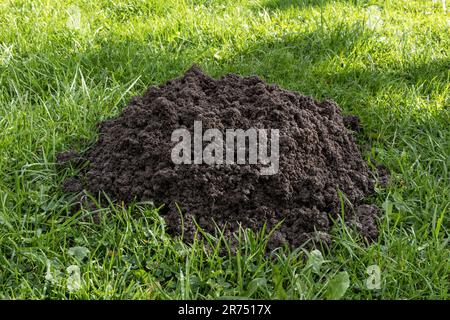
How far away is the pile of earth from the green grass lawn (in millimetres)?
117

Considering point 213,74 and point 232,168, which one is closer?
point 232,168

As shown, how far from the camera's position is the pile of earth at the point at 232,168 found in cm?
305

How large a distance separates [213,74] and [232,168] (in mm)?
1519

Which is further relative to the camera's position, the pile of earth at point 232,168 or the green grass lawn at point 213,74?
the pile of earth at point 232,168

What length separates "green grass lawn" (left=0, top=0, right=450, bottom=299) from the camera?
273 cm

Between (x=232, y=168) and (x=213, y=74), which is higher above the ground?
(x=213, y=74)

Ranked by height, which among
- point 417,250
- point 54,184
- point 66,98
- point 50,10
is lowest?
point 417,250

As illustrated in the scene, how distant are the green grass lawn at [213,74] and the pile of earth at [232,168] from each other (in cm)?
12

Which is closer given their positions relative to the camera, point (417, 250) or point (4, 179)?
point (417, 250)

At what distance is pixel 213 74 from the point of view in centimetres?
447

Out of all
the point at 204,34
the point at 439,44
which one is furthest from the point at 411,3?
the point at 204,34

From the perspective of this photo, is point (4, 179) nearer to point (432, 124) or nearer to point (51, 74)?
point (51, 74)

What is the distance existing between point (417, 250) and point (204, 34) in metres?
2.89

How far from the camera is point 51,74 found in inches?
173
